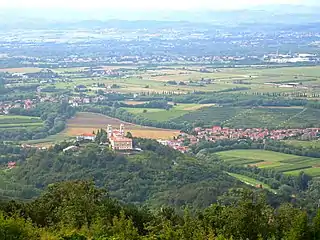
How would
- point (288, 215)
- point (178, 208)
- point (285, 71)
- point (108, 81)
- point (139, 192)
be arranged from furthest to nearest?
1. point (285, 71)
2. point (108, 81)
3. point (139, 192)
4. point (178, 208)
5. point (288, 215)

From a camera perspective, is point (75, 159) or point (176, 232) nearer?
point (176, 232)

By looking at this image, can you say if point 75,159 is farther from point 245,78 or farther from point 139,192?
point 245,78

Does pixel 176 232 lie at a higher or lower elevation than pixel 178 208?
higher

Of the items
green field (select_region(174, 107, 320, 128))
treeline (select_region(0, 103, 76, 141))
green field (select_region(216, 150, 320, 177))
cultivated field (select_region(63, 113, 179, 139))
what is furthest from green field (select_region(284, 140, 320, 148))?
treeline (select_region(0, 103, 76, 141))

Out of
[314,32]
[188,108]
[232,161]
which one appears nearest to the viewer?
[232,161]

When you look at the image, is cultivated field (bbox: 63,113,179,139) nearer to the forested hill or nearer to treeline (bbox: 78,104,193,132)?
treeline (bbox: 78,104,193,132)

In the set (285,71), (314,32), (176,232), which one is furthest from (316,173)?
(314,32)
